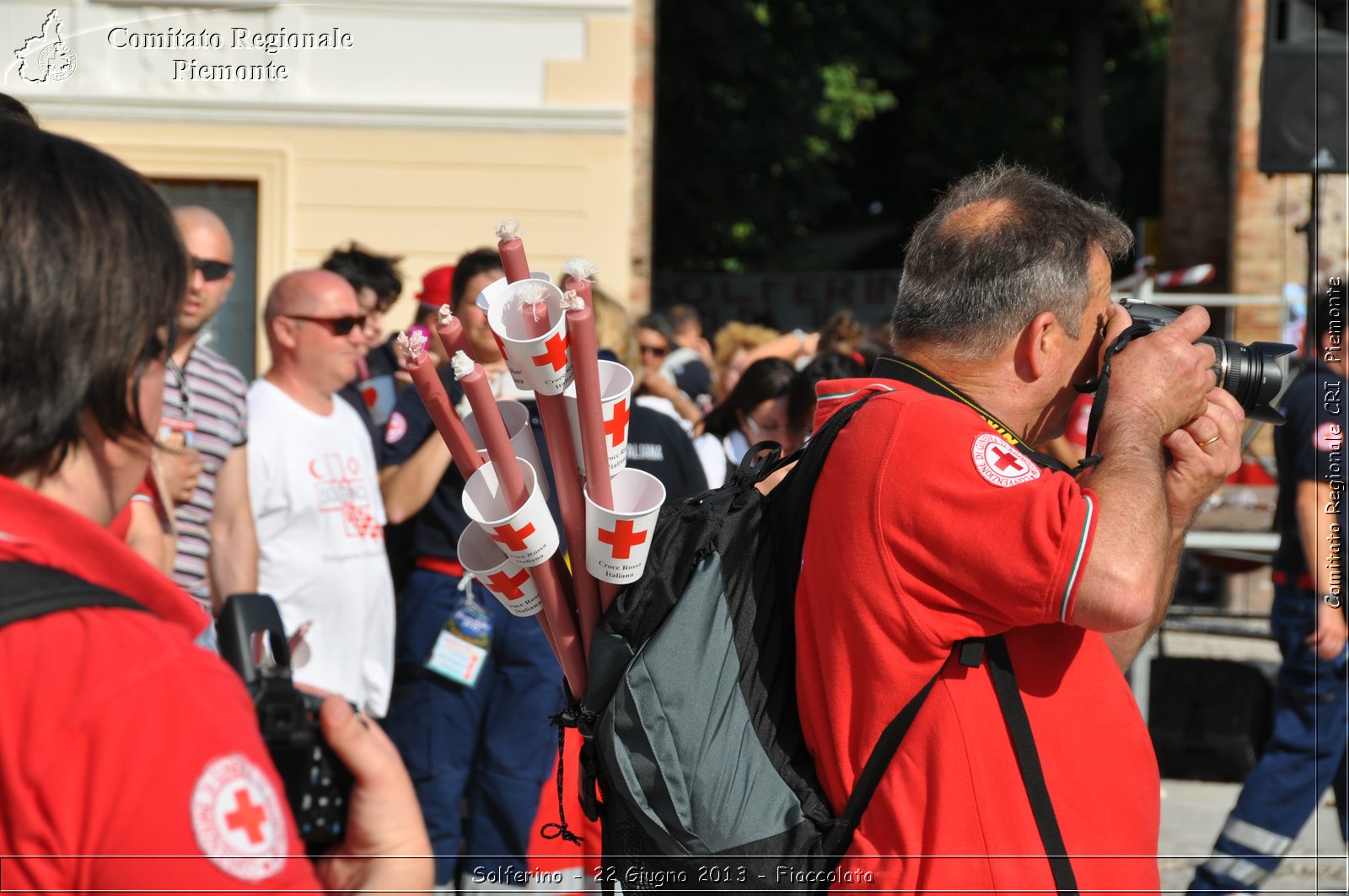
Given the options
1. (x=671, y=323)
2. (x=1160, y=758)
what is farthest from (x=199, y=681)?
(x=671, y=323)

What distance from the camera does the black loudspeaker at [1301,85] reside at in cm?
543

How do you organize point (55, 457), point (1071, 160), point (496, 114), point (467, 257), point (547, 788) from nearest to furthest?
point (55, 457)
point (547, 788)
point (467, 257)
point (496, 114)
point (1071, 160)

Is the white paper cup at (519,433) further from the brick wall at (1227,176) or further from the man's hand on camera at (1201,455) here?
the brick wall at (1227,176)

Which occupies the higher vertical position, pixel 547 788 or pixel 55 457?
pixel 55 457

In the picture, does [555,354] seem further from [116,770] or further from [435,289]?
[435,289]

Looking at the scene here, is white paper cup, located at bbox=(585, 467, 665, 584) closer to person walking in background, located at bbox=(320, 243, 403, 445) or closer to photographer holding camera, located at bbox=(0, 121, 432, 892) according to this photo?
photographer holding camera, located at bbox=(0, 121, 432, 892)

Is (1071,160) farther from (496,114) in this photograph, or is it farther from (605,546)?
(605,546)

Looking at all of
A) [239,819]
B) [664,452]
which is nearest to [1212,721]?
[664,452]

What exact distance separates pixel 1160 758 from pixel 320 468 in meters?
4.47

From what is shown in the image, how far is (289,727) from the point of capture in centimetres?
114

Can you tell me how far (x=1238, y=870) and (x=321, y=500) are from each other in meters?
3.17

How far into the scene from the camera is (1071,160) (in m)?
21.0

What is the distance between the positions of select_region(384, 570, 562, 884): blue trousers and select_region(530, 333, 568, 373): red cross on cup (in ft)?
8.04

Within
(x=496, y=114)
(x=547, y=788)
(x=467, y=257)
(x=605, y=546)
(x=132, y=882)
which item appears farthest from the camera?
→ (x=496, y=114)
